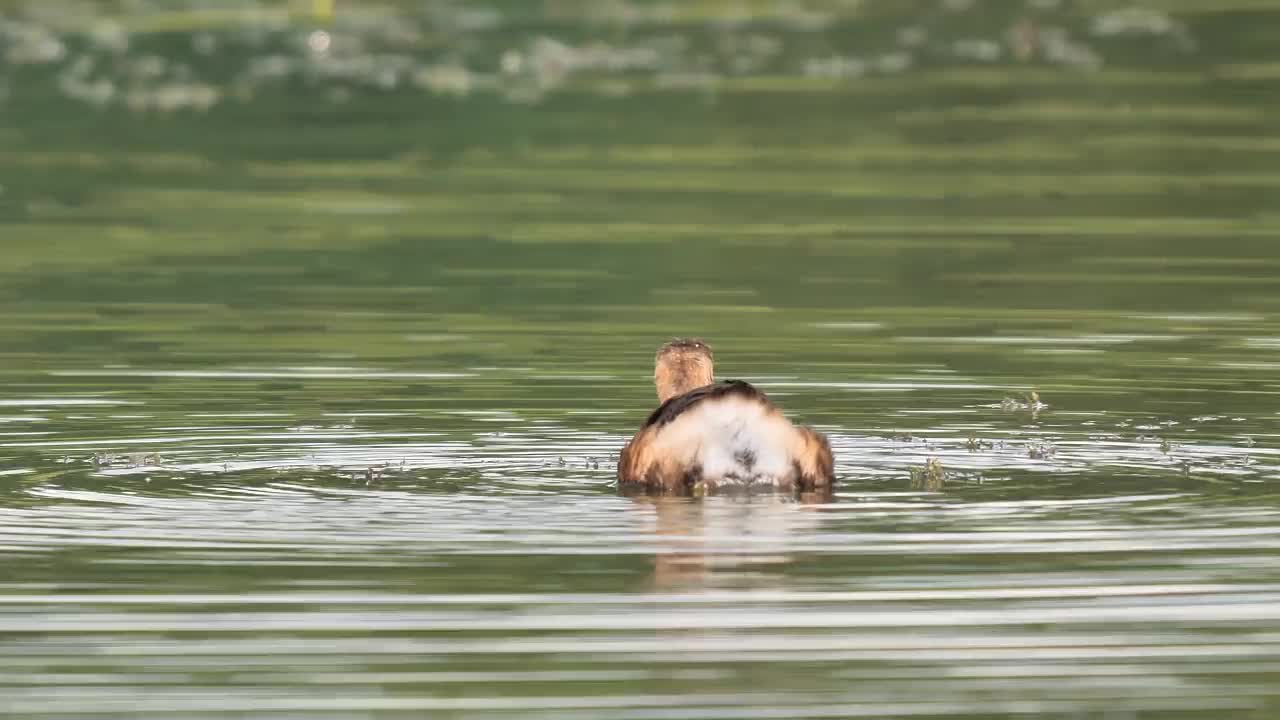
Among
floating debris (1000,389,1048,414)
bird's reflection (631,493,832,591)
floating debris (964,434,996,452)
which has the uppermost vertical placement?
floating debris (1000,389,1048,414)

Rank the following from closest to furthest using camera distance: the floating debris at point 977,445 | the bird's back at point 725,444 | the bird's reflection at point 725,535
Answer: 1. the bird's reflection at point 725,535
2. the bird's back at point 725,444
3. the floating debris at point 977,445

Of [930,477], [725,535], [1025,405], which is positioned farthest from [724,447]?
[1025,405]

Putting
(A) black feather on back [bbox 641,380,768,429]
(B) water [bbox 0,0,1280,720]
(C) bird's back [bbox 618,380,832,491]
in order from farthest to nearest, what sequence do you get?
(C) bird's back [bbox 618,380,832,491] → (A) black feather on back [bbox 641,380,768,429] → (B) water [bbox 0,0,1280,720]

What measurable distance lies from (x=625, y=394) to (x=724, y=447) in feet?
11.9

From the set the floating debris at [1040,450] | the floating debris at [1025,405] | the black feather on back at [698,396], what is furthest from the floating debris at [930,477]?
the floating debris at [1025,405]

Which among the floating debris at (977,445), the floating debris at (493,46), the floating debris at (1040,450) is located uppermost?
the floating debris at (493,46)

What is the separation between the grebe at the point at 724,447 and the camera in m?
11.4

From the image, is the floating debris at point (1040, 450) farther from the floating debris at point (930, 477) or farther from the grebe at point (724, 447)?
the grebe at point (724, 447)

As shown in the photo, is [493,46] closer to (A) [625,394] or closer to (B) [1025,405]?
(A) [625,394]

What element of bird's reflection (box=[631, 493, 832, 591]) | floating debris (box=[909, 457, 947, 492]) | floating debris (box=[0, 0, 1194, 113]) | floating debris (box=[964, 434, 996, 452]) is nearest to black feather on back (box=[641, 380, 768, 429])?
bird's reflection (box=[631, 493, 832, 591])

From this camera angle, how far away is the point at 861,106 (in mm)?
33781

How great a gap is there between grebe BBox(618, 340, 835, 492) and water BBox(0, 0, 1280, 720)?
0.37ft

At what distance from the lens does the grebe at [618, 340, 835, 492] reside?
11391 mm

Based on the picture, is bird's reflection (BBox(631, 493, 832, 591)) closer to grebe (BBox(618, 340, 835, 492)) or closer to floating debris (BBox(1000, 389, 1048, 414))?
grebe (BBox(618, 340, 835, 492))
